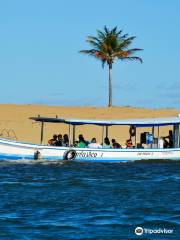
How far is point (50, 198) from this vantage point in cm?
2292

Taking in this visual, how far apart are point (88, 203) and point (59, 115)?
43.3 meters

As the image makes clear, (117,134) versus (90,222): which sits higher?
(117,134)

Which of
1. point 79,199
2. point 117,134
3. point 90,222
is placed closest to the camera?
point 90,222

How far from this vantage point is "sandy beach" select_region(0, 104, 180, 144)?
57.6 meters

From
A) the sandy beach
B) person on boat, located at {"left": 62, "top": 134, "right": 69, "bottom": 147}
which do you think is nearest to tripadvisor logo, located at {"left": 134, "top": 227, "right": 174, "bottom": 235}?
person on boat, located at {"left": 62, "top": 134, "right": 69, "bottom": 147}

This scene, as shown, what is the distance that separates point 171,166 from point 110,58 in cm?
3845

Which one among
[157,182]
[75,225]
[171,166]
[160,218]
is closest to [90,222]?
[75,225]

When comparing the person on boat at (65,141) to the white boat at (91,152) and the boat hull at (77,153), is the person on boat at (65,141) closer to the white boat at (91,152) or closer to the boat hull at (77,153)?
the white boat at (91,152)

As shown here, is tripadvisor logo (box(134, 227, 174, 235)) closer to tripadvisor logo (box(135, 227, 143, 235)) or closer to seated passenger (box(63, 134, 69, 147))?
tripadvisor logo (box(135, 227, 143, 235))

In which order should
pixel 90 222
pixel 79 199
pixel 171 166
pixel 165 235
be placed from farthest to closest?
pixel 171 166, pixel 79 199, pixel 90 222, pixel 165 235

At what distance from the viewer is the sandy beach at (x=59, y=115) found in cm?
5756

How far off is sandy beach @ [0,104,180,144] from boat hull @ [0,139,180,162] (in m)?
15.0

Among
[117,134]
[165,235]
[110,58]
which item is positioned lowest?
[165,235]

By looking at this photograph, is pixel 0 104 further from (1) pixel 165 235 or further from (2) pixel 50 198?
(1) pixel 165 235
